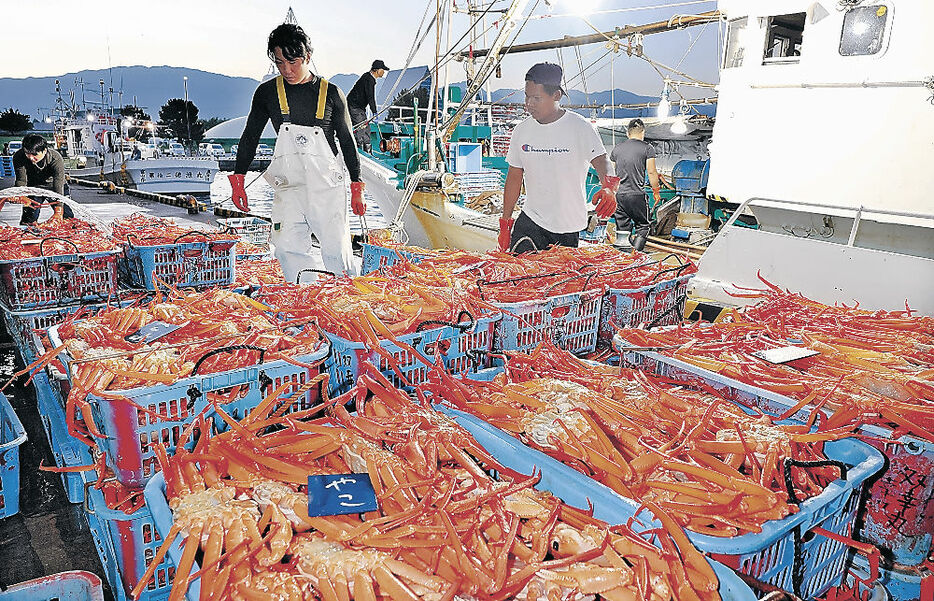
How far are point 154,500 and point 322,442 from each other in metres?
0.44

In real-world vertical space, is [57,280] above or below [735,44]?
below

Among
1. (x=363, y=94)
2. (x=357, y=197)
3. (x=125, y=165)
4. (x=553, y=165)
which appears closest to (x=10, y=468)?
(x=357, y=197)

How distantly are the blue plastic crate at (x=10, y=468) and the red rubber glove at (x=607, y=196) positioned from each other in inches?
Answer: 144

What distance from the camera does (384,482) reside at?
59.7 inches

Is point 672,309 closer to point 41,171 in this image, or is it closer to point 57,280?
point 57,280

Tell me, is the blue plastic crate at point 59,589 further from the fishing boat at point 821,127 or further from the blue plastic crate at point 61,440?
the fishing boat at point 821,127

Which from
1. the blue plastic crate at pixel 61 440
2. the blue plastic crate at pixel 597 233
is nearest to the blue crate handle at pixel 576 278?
the blue plastic crate at pixel 61 440

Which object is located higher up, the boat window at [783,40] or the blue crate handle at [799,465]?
the boat window at [783,40]

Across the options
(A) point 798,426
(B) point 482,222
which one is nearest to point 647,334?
(A) point 798,426

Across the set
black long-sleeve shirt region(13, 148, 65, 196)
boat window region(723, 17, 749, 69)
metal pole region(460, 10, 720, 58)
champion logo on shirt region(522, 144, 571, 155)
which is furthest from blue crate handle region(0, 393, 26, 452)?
boat window region(723, 17, 749, 69)

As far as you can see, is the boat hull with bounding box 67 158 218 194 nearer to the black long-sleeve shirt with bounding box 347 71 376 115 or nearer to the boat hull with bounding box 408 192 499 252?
the black long-sleeve shirt with bounding box 347 71 376 115

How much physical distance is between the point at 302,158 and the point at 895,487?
4.01m

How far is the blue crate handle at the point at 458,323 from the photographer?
242 centimetres

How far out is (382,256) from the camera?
4109mm
